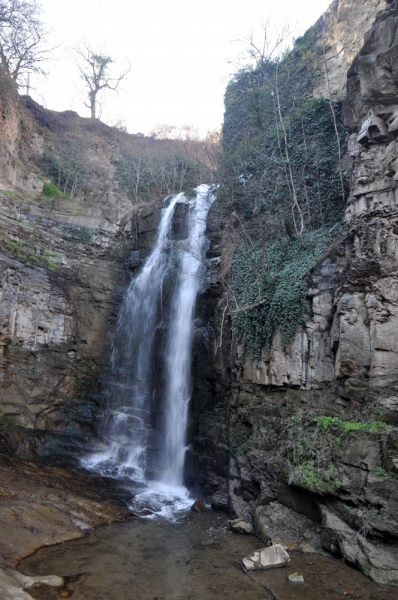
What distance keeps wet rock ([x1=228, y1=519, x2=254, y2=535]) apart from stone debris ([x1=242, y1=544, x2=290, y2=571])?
154 centimetres

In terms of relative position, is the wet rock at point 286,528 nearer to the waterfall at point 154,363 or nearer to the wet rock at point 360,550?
the wet rock at point 360,550

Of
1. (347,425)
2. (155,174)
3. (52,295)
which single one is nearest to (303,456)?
(347,425)

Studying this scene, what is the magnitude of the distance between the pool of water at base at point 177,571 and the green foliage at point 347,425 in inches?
91.8

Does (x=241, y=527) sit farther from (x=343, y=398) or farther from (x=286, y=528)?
(x=343, y=398)

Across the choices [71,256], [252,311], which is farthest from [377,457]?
[71,256]

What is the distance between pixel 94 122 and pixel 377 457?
1018 inches

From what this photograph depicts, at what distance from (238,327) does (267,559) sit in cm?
633

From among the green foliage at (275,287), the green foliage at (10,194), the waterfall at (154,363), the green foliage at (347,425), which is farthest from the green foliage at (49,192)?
the green foliage at (347,425)

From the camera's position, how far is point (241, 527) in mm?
8633

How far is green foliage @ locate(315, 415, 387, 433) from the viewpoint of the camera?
316 inches

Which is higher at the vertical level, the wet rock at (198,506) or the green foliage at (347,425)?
the green foliage at (347,425)

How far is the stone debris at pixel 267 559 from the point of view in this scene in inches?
269

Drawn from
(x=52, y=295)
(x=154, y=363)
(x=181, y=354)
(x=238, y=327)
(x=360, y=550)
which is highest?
(x=52, y=295)

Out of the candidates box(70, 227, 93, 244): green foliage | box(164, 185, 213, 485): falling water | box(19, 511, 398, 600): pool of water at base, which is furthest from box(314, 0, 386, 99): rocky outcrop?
box(19, 511, 398, 600): pool of water at base
